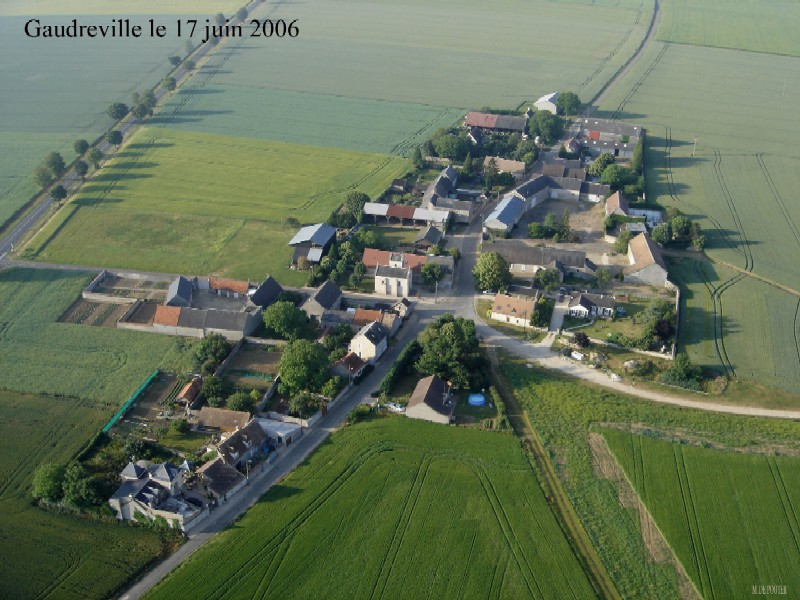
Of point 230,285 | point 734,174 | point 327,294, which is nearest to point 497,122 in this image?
point 734,174

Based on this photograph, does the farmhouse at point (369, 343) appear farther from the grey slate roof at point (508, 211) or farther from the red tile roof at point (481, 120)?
the red tile roof at point (481, 120)

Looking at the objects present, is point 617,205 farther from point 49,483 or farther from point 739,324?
point 49,483

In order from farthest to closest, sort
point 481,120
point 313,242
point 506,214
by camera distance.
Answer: point 481,120, point 506,214, point 313,242

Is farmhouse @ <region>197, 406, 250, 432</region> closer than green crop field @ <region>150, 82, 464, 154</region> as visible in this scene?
Yes

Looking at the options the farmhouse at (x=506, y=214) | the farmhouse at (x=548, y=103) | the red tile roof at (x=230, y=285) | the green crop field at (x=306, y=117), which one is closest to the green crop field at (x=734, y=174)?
the farmhouse at (x=548, y=103)

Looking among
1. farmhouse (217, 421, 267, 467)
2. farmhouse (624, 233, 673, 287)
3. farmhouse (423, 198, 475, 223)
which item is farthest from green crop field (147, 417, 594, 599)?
farmhouse (423, 198, 475, 223)

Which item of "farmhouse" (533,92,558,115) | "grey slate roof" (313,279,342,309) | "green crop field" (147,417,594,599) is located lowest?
"green crop field" (147,417,594,599)

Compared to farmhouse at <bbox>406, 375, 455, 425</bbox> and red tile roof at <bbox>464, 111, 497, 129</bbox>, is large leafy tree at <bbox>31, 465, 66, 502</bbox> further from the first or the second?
red tile roof at <bbox>464, 111, 497, 129</bbox>
